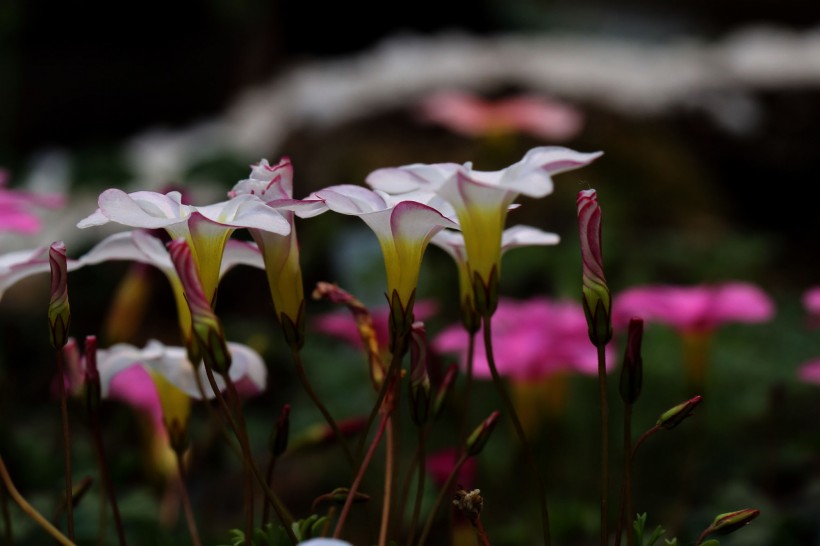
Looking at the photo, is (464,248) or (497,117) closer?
(464,248)

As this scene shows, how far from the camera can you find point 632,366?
1.63ft

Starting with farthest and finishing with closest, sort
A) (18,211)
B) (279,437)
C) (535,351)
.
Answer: (535,351) < (18,211) < (279,437)

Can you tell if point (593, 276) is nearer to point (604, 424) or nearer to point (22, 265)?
point (604, 424)

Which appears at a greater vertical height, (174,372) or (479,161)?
(174,372)

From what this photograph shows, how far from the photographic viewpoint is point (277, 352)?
60.2 inches

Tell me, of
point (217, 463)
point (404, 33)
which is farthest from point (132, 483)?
point (404, 33)

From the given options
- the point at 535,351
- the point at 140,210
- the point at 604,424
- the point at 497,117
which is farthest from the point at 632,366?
the point at 497,117

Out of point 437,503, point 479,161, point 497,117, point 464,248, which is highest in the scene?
point 464,248

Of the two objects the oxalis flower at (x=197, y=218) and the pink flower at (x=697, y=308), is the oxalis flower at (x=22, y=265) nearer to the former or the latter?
the oxalis flower at (x=197, y=218)

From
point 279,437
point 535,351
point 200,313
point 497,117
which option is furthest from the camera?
point 497,117

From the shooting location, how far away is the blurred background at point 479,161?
46.4 inches

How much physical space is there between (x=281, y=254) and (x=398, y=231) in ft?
0.22

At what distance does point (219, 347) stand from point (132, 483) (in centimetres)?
79

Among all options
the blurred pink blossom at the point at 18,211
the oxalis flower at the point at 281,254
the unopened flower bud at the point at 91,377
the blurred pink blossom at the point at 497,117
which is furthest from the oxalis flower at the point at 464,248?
the blurred pink blossom at the point at 497,117
